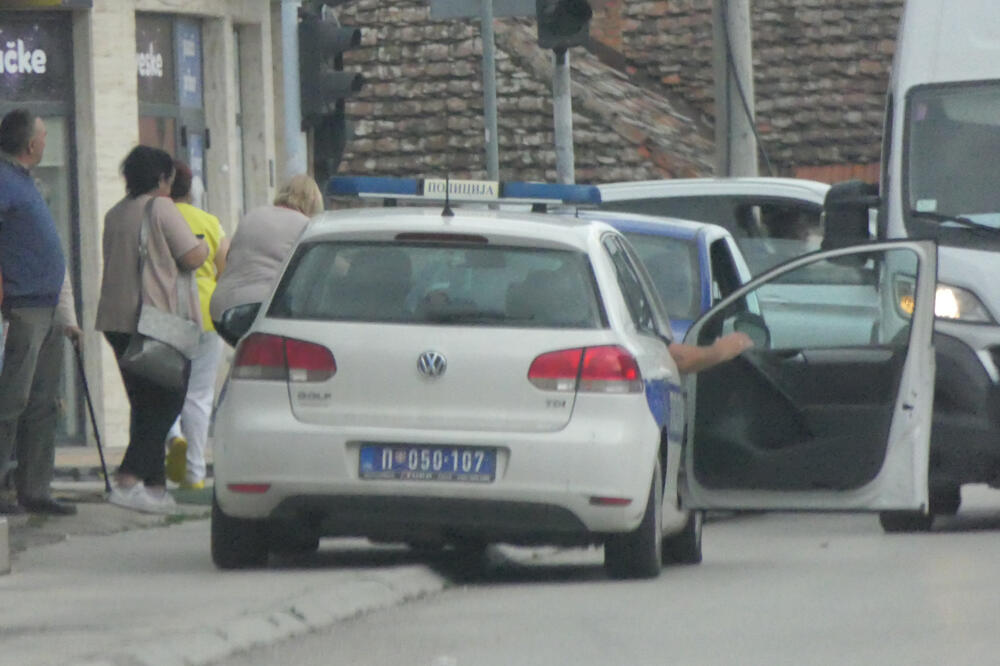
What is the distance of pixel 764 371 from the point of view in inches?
460

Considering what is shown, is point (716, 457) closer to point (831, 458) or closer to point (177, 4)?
point (831, 458)

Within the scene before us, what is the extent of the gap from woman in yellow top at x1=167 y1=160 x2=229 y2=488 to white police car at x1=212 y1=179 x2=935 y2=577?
443 centimetres

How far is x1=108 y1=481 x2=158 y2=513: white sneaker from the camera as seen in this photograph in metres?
13.7

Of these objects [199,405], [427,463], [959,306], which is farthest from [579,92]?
[427,463]

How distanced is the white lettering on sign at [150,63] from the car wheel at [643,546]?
10.1 meters

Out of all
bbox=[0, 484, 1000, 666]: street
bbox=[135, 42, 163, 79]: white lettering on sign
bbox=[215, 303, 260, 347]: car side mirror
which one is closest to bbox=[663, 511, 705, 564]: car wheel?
bbox=[0, 484, 1000, 666]: street

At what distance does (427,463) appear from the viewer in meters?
Result: 10.4

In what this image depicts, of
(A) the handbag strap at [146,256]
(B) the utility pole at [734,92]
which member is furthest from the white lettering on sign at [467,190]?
(B) the utility pole at [734,92]

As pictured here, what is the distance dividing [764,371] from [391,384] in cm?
198

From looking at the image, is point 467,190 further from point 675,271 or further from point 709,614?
point 709,614

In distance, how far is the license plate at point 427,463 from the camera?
10.3 meters

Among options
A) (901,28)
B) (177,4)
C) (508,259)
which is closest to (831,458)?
(508,259)

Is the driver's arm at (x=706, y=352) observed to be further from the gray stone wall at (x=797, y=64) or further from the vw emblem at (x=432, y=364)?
the gray stone wall at (x=797, y=64)

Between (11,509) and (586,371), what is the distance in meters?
3.94
